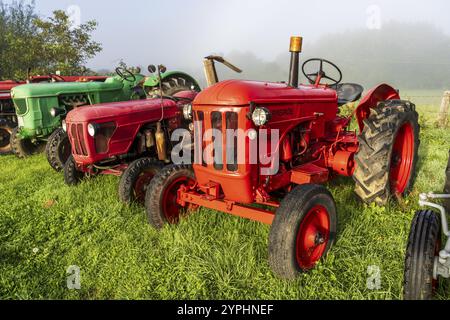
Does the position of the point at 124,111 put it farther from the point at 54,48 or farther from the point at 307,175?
the point at 54,48

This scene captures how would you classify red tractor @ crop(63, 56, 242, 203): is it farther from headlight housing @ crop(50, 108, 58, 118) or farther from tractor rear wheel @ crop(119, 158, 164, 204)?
headlight housing @ crop(50, 108, 58, 118)

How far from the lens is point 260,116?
246 centimetres

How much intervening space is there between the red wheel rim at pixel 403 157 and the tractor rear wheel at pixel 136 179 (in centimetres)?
278

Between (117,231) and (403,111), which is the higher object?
(403,111)

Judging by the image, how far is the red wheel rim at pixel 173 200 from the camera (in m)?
3.29

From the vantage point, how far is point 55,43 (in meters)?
16.4

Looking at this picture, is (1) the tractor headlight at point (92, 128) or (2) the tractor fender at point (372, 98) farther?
(1) the tractor headlight at point (92, 128)

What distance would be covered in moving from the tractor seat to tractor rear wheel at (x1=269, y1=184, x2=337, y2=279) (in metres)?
2.00


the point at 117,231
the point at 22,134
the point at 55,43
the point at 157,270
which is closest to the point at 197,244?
the point at 157,270

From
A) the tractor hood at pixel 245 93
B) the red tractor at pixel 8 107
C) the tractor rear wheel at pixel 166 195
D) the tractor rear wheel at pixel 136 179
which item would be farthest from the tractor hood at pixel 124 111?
the red tractor at pixel 8 107

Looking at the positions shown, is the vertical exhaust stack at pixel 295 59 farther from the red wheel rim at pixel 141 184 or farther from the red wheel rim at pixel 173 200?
the red wheel rim at pixel 141 184

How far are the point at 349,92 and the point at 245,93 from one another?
2.42 meters

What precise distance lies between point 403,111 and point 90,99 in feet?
17.9
